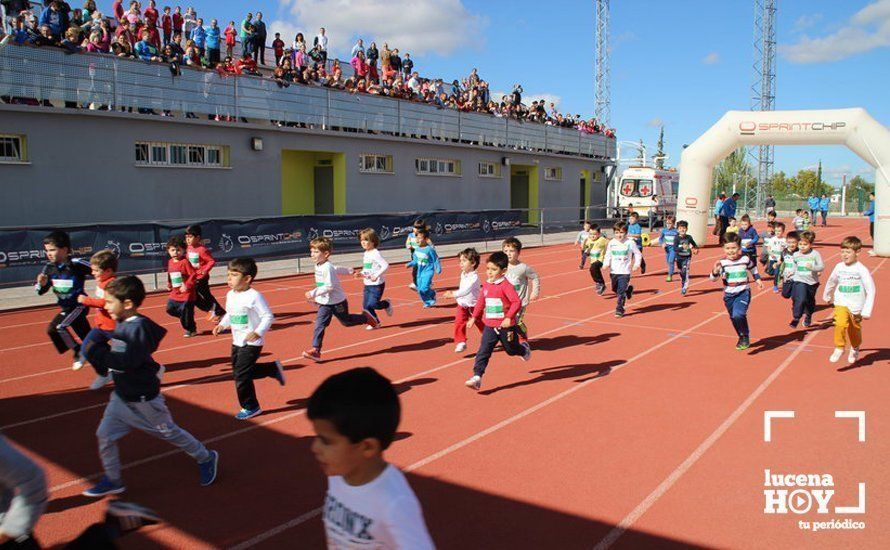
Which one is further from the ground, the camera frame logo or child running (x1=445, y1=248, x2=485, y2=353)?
child running (x1=445, y1=248, x2=485, y2=353)

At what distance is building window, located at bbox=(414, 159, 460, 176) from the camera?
97.0 ft

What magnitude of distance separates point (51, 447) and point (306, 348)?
4.25m

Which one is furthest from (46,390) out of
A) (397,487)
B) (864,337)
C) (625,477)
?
(864,337)

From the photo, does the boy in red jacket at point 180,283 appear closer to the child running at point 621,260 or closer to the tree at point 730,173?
the child running at point 621,260

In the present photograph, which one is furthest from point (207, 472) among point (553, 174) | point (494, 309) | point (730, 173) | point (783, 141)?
point (730, 173)

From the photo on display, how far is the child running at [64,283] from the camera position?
7867mm

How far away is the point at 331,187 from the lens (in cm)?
2667

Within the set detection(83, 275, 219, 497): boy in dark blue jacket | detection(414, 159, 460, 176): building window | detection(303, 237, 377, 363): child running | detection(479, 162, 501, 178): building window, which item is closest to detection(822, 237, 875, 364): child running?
detection(303, 237, 377, 363): child running

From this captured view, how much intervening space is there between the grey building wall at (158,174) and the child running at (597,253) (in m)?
12.5

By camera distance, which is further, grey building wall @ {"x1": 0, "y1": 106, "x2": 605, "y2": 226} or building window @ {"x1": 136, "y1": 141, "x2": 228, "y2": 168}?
building window @ {"x1": 136, "y1": 141, "x2": 228, "y2": 168}

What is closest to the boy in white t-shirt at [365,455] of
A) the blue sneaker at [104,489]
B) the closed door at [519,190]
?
the blue sneaker at [104,489]

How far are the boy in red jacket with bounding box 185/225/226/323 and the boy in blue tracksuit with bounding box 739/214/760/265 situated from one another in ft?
37.1

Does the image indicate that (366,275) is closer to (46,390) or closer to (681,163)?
(46,390)

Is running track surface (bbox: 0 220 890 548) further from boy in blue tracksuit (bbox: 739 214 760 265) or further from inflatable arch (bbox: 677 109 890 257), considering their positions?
inflatable arch (bbox: 677 109 890 257)
